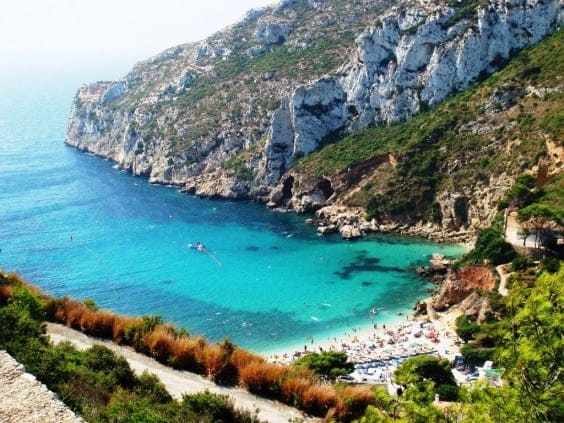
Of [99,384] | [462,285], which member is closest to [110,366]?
[99,384]

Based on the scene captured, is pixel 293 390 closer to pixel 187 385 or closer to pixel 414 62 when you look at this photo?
pixel 187 385

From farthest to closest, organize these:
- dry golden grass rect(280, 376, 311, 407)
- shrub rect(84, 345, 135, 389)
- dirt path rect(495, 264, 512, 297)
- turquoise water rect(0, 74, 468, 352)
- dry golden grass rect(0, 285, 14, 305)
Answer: turquoise water rect(0, 74, 468, 352) < dirt path rect(495, 264, 512, 297) < dry golden grass rect(0, 285, 14, 305) < dry golden grass rect(280, 376, 311, 407) < shrub rect(84, 345, 135, 389)

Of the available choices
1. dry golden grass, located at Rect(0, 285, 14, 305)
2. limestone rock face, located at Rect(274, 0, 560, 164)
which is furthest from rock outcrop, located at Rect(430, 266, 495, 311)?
limestone rock face, located at Rect(274, 0, 560, 164)

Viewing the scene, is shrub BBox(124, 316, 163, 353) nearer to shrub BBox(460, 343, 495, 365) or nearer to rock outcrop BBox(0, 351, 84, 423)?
rock outcrop BBox(0, 351, 84, 423)

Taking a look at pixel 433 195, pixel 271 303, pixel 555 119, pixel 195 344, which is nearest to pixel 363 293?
pixel 271 303

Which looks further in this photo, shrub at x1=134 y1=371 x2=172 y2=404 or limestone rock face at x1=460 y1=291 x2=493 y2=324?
limestone rock face at x1=460 y1=291 x2=493 y2=324

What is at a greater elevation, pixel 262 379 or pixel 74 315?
pixel 74 315

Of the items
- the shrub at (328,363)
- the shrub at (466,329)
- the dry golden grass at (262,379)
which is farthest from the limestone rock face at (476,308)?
the dry golden grass at (262,379)
